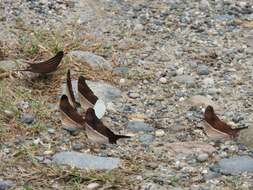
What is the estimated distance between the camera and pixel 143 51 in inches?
188

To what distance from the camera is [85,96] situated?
3.92 meters

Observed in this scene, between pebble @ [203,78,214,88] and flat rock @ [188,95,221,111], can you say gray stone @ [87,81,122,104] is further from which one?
pebble @ [203,78,214,88]

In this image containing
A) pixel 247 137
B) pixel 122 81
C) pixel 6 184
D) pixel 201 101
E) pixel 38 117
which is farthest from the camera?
pixel 122 81

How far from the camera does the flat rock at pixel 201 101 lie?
408 cm

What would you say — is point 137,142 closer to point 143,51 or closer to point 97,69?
point 97,69

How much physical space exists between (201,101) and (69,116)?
2.70 ft

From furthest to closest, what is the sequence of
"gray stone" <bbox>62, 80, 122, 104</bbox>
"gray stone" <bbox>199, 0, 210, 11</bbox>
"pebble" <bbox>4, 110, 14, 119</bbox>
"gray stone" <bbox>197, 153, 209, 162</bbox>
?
"gray stone" <bbox>199, 0, 210, 11</bbox>, "gray stone" <bbox>62, 80, 122, 104</bbox>, "pebble" <bbox>4, 110, 14, 119</bbox>, "gray stone" <bbox>197, 153, 209, 162</bbox>

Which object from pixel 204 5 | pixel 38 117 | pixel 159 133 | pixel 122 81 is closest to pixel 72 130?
pixel 38 117

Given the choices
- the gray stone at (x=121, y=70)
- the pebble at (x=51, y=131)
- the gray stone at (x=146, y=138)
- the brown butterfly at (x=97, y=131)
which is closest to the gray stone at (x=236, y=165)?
the gray stone at (x=146, y=138)

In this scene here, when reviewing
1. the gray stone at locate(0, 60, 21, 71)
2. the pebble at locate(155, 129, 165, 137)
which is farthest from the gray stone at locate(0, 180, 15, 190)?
the gray stone at locate(0, 60, 21, 71)

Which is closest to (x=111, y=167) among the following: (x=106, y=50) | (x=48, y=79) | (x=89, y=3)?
(x=48, y=79)

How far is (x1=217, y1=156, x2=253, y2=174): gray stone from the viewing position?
11.0ft

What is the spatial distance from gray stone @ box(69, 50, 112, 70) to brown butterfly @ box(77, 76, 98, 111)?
49cm

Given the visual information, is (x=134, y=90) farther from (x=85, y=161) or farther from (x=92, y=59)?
(x=85, y=161)
